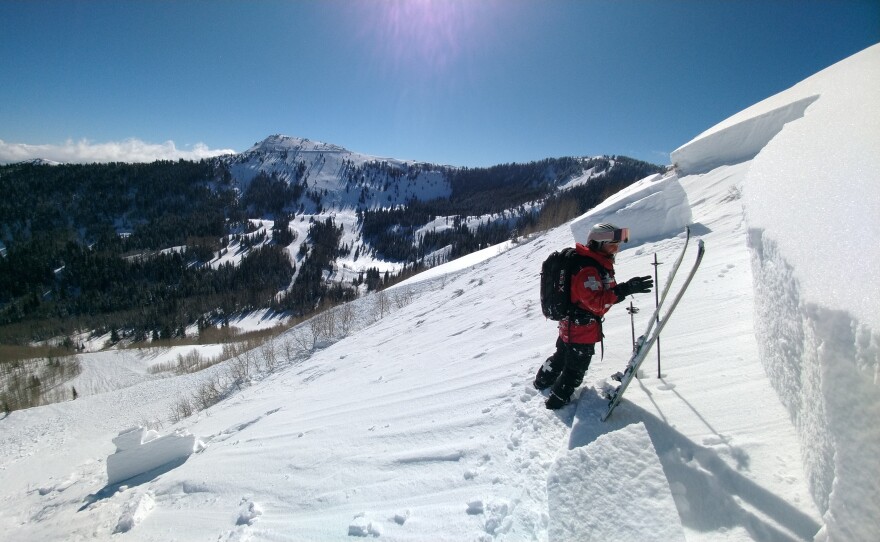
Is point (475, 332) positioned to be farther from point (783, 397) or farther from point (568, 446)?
point (783, 397)

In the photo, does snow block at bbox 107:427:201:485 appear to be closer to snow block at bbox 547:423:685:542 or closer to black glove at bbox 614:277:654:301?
snow block at bbox 547:423:685:542

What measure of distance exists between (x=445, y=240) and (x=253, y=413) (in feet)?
438

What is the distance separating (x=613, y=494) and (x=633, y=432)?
0.51 metres

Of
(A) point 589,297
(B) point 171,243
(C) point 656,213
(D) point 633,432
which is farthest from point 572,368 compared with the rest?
(B) point 171,243

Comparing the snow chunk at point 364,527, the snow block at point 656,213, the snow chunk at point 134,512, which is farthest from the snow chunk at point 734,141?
the snow chunk at point 134,512

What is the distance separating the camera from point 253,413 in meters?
8.91

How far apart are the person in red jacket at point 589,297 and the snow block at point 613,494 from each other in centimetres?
89

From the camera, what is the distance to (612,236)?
3404 mm

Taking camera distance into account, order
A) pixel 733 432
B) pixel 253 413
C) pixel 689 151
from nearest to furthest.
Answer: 1. pixel 733 432
2. pixel 253 413
3. pixel 689 151

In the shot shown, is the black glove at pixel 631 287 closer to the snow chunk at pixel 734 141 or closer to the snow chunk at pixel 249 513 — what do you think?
the snow chunk at pixel 249 513

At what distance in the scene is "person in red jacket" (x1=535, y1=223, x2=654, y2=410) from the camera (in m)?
3.40

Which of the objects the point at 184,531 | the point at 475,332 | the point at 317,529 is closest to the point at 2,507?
the point at 184,531

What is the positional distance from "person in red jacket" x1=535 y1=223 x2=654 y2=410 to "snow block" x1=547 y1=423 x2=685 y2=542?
0.89 m

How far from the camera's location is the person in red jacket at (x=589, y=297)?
11.1 ft
